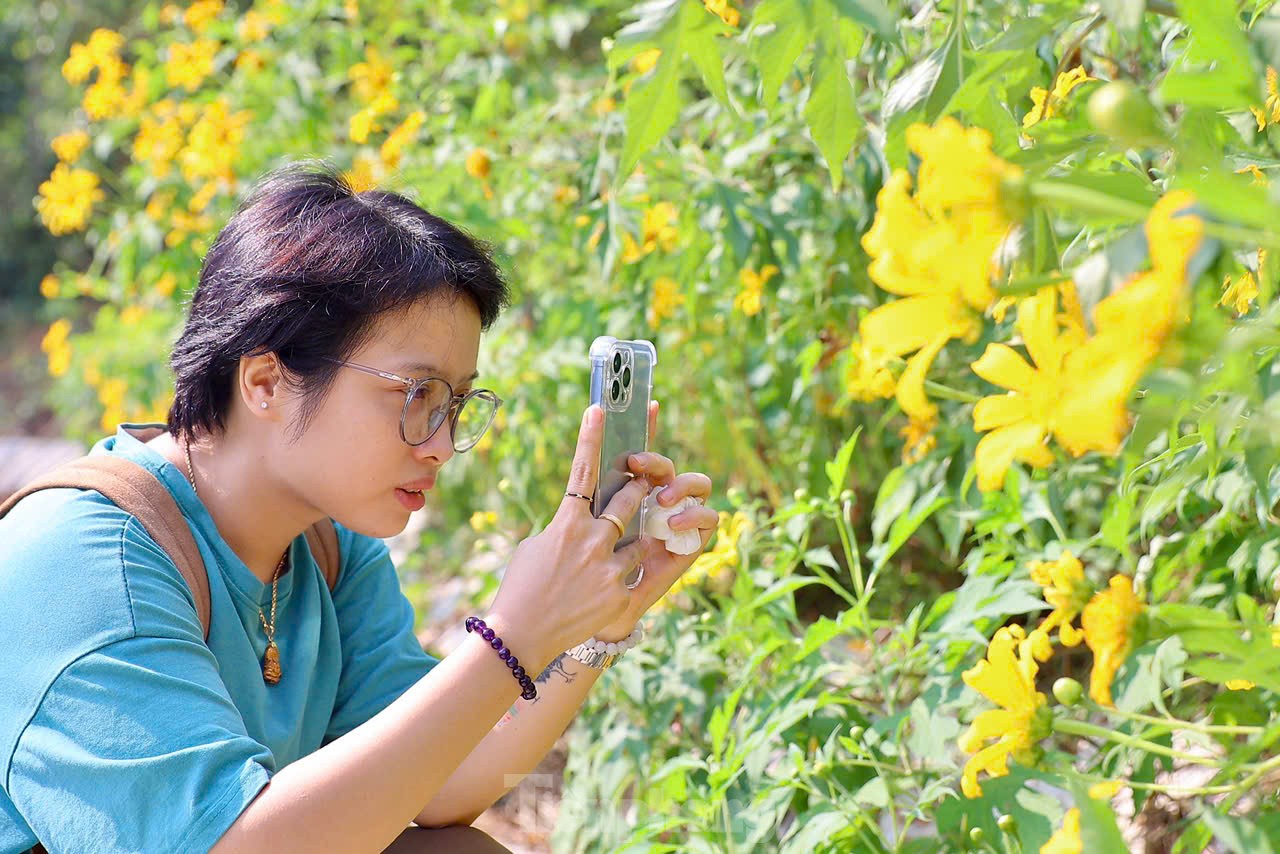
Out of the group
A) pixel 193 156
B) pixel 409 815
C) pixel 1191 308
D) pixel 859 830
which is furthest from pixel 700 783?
pixel 193 156

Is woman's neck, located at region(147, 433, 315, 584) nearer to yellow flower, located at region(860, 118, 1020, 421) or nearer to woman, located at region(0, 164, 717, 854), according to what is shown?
woman, located at region(0, 164, 717, 854)

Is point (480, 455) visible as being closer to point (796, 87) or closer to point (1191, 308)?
point (796, 87)

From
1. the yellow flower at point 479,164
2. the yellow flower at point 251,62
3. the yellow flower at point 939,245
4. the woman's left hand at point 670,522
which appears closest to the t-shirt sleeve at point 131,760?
the woman's left hand at point 670,522

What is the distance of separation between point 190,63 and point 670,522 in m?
2.01

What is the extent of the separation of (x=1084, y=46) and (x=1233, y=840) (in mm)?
904

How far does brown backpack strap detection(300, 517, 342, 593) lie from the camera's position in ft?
4.47

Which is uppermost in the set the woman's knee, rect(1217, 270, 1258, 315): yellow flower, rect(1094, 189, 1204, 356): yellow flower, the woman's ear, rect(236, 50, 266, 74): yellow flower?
rect(236, 50, 266, 74): yellow flower

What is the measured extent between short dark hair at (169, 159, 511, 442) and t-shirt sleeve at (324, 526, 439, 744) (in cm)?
28

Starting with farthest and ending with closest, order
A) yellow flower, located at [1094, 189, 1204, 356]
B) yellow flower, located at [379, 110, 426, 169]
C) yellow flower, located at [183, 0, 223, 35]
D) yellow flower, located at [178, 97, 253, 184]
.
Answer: yellow flower, located at [183, 0, 223, 35], yellow flower, located at [178, 97, 253, 184], yellow flower, located at [379, 110, 426, 169], yellow flower, located at [1094, 189, 1204, 356]

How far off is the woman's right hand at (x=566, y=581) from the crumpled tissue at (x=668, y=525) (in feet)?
0.37

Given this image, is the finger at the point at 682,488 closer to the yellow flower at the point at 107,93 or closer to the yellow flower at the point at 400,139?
the yellow flower at the point at 400,139

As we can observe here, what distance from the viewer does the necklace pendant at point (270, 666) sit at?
124 centimetres

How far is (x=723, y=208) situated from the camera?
159 cm

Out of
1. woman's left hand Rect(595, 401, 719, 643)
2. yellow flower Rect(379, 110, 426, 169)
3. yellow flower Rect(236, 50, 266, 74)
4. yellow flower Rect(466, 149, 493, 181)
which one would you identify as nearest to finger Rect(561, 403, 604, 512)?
woman's left hand Rect(595, 401, 719, 643)
